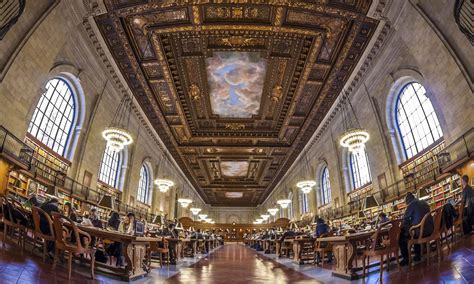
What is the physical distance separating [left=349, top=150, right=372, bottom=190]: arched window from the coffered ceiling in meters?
2.53

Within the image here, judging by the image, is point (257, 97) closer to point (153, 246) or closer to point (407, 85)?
point (407, 85)

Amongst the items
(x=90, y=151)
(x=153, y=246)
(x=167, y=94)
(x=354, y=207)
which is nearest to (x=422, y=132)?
(x=354, y=207)

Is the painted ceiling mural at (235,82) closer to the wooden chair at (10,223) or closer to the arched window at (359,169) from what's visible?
the arched window at (359,169)

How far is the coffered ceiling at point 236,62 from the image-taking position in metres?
7.40

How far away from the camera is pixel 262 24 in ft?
25.4

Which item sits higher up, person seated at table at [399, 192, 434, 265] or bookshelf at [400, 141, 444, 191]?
bookshelf at [400, 141, 444, 191]

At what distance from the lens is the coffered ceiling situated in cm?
740

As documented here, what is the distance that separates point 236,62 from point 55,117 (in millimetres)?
6147

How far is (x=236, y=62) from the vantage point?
31.3ft

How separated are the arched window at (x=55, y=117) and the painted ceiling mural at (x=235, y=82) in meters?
4.81

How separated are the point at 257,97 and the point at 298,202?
12.8m

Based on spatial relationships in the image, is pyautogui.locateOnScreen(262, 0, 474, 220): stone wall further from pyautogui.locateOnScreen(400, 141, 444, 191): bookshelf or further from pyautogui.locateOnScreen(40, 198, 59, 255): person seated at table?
pyautogui.locateOnScreen(40, 198, 59, 255): person seated at table

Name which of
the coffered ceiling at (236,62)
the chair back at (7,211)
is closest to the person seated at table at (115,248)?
the chair back at (7,211)

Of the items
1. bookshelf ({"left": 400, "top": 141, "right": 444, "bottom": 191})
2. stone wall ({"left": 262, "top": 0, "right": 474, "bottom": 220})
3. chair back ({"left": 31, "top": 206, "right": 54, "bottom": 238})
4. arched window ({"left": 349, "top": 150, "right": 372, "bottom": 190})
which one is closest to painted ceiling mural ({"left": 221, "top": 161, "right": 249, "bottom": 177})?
stone wall ({"left": 262, "top": 0, "right": 474, "bottom": 220})
